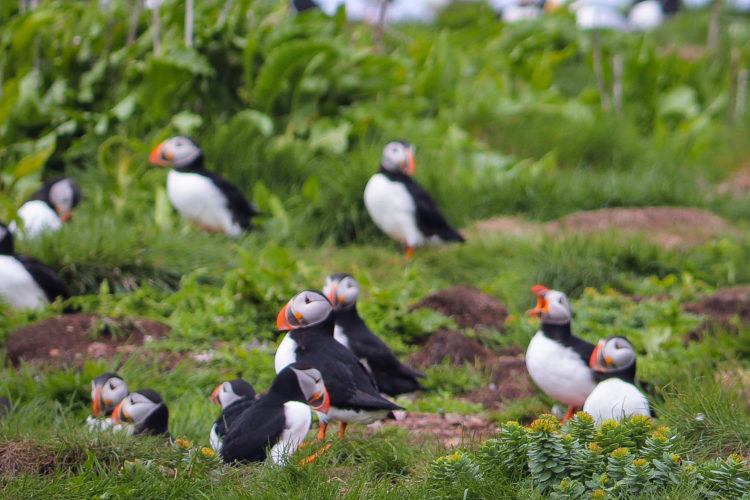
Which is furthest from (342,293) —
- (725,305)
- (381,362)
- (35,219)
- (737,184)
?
(737,184)

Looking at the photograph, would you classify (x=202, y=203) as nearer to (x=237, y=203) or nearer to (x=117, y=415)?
(x=237, y=203)

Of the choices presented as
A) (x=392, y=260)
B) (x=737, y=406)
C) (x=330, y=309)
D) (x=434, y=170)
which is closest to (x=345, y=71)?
(x=434, y=170)

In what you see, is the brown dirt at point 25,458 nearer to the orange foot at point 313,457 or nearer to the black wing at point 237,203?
the orange foot at point 313,457

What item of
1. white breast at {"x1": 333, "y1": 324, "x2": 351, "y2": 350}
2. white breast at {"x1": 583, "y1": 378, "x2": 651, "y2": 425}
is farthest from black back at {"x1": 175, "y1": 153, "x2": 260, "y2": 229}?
white breast at {"x1": 583, "y1": 378, "x2": 651, "y2": 425}

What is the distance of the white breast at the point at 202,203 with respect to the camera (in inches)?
337

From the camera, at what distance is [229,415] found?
15.6 ft

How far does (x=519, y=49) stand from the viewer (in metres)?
14.0

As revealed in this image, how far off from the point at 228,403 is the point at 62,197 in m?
3.81

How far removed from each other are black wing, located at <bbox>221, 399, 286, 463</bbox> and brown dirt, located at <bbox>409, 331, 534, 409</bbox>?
5.62 feet

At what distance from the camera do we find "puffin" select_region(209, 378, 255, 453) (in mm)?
4688

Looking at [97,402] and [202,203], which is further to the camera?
[202,203]

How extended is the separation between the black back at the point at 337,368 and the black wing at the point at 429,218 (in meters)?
3.34

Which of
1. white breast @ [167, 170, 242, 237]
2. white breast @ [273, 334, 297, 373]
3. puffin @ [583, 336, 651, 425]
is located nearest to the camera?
puffin @ [583, 336, 651, 425]

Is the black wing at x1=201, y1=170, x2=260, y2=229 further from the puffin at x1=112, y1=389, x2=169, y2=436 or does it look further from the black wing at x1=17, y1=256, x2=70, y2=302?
the puffin at x1=112, y1=389, x2=169, y2=436
